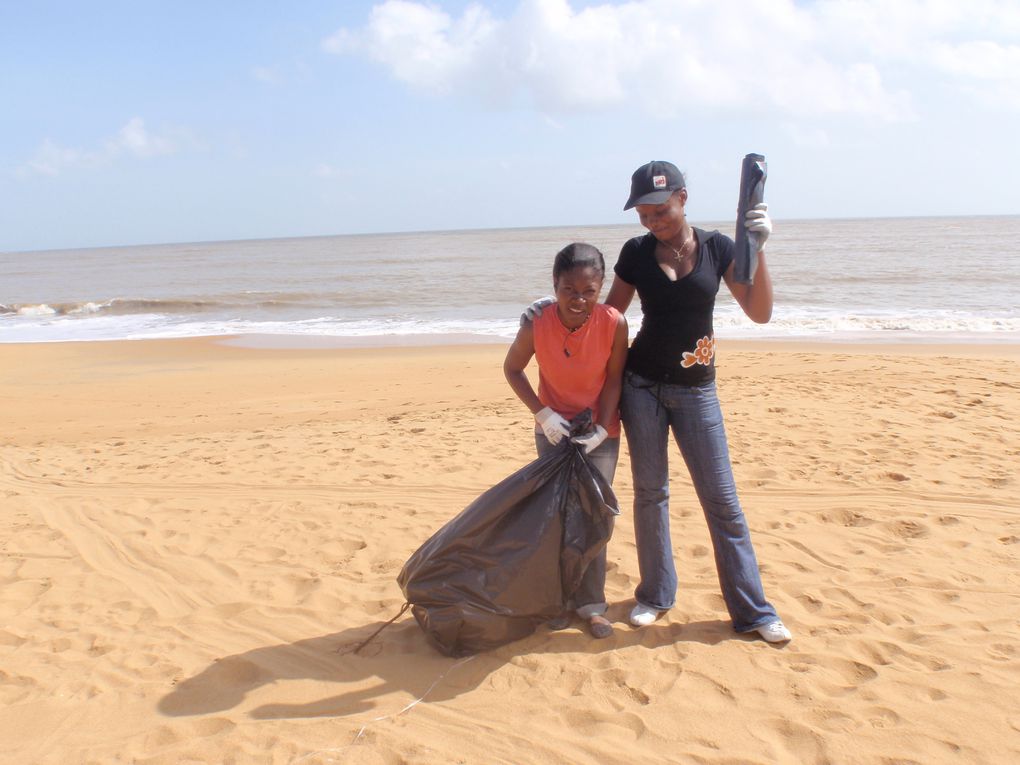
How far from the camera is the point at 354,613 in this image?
3459mm

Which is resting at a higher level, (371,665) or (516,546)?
(516,546)

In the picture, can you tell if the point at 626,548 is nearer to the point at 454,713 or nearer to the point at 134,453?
the point at 454,713

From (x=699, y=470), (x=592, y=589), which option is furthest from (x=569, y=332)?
(x=592, y=589)

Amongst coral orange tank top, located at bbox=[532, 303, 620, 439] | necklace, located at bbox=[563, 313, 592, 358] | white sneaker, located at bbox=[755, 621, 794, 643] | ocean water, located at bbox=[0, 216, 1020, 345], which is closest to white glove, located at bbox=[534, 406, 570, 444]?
coral orange tank top, located at bbox=[532, 303, 620, 439]

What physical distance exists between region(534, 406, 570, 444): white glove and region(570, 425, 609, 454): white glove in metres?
0.05

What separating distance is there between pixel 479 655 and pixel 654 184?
190cm

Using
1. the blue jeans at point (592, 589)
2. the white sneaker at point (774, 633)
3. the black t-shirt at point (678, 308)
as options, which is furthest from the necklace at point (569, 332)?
the white sneaker at point (774, 633)

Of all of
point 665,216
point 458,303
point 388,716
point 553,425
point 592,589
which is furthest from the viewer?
point 458,303

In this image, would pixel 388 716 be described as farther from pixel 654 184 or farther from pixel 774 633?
pixel 654 184

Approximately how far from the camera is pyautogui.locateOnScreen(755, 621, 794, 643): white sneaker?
2.98m

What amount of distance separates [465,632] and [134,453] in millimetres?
4812

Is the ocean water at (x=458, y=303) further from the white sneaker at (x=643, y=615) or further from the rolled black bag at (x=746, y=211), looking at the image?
the rolled black bag at (x=746, y=211)

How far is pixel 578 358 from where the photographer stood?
292 cm

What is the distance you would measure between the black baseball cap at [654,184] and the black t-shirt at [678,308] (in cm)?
16
